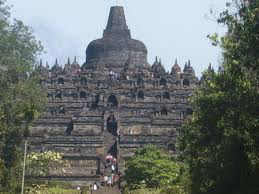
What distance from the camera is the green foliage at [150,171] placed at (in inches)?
1570

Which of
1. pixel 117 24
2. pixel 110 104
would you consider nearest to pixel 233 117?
pixel 110 104

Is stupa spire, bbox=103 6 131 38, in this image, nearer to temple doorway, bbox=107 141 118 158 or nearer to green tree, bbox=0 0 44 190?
temple doorway, bbox=107 141 118 158

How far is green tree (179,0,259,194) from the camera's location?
2178 cm

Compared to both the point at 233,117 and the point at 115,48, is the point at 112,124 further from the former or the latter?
the point at 233,117

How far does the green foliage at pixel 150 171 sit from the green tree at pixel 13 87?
940cm

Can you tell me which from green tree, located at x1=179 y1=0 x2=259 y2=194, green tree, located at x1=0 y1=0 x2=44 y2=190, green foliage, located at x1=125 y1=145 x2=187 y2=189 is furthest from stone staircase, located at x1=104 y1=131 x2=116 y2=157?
green tree, located at x1=179 y1=0 x2=259 y2=194

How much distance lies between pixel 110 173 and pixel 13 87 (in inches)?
691

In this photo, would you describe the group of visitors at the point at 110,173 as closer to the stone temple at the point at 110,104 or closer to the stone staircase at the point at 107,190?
the stone temple at the point at 110,104

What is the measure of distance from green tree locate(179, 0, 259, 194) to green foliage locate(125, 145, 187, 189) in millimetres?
11318

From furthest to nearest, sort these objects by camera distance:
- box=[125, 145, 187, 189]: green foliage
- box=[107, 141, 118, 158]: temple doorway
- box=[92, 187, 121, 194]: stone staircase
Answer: box=[107, 141, 118, 158]: temple doorway
box=[125, 145, 187, 189]: green foliage
box=[92, 187, 121, 194]: stone staircase

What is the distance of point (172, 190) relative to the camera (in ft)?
106

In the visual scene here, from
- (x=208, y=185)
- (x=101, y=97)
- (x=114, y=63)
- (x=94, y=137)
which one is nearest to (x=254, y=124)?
(x=208, y=185)

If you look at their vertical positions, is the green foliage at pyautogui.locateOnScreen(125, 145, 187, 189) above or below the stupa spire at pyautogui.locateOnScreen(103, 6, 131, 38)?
below

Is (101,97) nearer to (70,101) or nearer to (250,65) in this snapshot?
(70,101)
